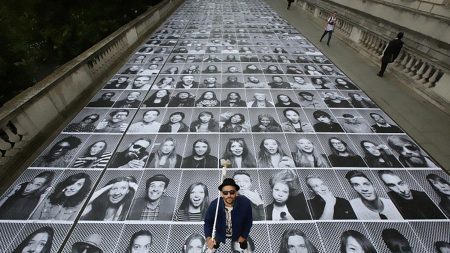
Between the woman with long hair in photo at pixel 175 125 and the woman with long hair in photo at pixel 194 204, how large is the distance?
2278 mm

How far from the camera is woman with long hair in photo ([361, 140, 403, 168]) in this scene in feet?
20.9

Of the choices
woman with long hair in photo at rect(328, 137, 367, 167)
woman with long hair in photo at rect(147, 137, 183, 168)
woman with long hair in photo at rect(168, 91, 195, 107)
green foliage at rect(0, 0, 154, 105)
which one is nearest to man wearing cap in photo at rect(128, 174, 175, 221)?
woman with long hair in photo at rect(147, 137, 183, 168)

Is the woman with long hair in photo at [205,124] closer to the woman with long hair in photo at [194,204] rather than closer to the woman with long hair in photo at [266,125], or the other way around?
the woman with long hair in photo at [266,125]

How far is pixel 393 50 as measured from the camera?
388 inches

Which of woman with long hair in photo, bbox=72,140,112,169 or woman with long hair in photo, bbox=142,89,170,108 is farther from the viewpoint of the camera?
woman with long hair in photo, bbox=142,89,170,108

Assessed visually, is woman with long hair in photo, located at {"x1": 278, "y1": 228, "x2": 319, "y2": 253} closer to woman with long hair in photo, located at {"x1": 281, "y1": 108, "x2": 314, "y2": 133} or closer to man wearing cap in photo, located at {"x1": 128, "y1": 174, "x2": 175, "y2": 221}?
man wearing cap in photo, located at {"x1": 128, "y1": 174, "x2": 175, "y2": 221}

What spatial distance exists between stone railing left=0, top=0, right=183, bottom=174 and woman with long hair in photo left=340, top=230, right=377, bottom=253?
7468mm

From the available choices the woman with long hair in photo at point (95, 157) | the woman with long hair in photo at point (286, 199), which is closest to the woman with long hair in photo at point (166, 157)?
the woman with long hair in photo at point (95, 157)

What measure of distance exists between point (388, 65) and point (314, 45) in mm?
4830

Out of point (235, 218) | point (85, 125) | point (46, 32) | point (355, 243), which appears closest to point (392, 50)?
point (355, 243)

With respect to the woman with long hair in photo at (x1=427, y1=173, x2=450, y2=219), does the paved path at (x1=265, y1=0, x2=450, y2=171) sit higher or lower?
higher

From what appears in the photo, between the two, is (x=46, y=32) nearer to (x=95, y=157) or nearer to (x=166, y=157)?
(x=95, y=157)

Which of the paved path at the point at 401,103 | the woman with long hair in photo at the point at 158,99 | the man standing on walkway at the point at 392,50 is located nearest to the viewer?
the paved path at the point at 401,103

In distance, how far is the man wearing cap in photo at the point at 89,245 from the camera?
176 inches
